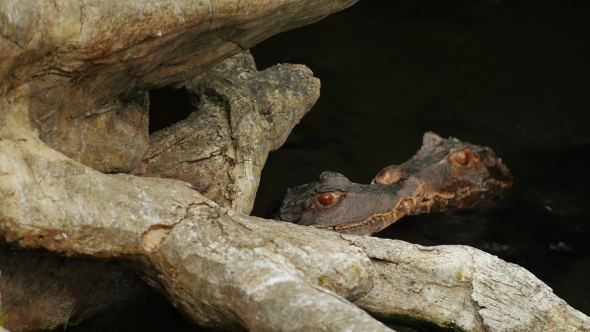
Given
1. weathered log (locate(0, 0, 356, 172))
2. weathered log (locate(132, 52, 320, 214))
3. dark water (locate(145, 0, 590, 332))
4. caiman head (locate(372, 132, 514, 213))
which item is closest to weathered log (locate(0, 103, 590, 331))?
weathered log (locate(0, 0, 356, 172))

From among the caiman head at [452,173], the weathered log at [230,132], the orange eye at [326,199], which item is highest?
the weathered log at [230,132]

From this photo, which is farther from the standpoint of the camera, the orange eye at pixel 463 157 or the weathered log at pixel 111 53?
the orange eye at pixel 463 157

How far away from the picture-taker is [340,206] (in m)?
6.30

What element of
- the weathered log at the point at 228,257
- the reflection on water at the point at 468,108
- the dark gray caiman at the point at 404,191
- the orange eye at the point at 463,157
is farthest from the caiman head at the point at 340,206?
the weathered log at the point at 228,257

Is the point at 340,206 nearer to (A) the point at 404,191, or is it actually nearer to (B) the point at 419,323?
(A) the point at 404,191

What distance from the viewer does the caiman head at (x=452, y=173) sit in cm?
697

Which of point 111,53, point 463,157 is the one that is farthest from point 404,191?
point 111,53

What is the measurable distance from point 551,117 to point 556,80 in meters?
0.71

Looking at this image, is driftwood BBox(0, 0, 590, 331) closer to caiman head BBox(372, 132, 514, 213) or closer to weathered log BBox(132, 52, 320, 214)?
weathered log BBox(132, 52, 320, 214)

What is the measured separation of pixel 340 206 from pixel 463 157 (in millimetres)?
1519

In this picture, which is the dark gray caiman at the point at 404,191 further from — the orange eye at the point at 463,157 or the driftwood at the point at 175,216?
the driftwood at the point at 175,216

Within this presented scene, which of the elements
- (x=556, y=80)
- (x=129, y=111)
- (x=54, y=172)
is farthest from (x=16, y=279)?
(x=556, y=80)

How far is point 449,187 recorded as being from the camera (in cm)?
714

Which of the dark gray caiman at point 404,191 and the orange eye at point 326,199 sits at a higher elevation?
the orange eye at point 326,199
